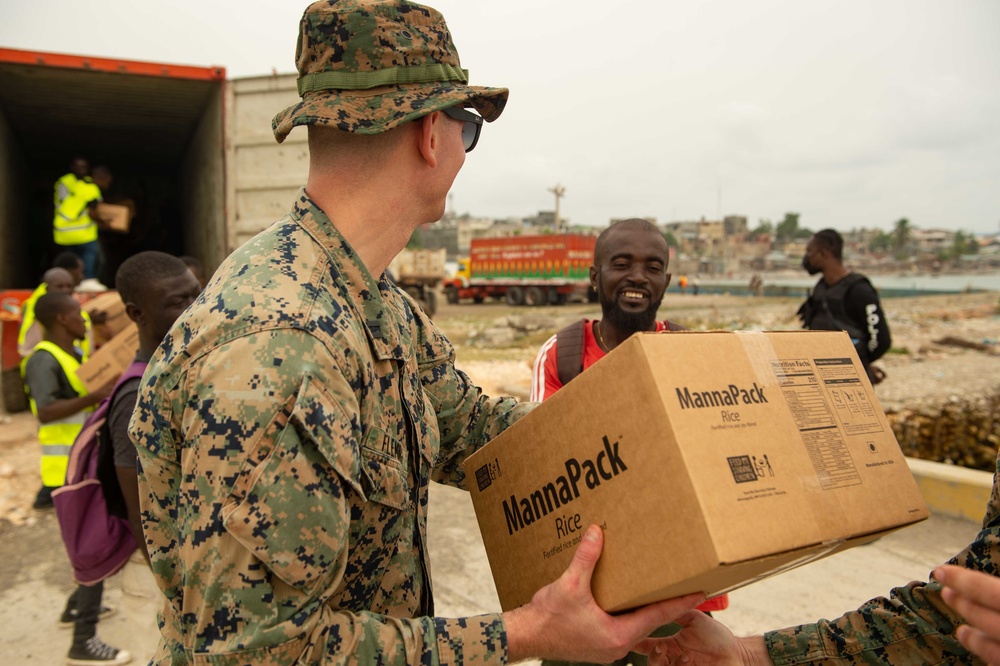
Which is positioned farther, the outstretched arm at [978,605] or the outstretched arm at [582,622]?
the outstretched arm at [582,622]

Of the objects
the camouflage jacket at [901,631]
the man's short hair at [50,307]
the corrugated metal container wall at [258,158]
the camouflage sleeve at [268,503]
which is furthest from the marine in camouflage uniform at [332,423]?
the corrugated metal container wall at [258,158]

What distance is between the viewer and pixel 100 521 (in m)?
2.41

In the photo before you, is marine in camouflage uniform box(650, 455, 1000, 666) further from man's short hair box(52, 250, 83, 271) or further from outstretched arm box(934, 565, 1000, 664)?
man's short hair box(52, 250, 83, 271)

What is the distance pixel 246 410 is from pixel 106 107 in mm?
8116

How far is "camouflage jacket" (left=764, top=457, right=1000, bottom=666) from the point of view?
139 cm

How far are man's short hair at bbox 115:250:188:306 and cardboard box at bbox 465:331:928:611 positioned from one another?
1.89 m

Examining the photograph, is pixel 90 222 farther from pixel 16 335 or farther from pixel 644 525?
pixel 644 525

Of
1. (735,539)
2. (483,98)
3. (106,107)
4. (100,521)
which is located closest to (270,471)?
(735,539)

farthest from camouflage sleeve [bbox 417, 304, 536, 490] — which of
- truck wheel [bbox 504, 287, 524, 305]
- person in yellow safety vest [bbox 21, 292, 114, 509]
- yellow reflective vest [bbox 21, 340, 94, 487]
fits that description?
truck wheel [bbox 504, 287, 524, 305]

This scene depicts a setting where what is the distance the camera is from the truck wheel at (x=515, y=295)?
25.2m

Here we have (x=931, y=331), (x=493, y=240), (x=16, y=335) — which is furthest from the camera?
(x=493, y=240)

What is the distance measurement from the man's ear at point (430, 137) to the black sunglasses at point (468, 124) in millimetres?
46

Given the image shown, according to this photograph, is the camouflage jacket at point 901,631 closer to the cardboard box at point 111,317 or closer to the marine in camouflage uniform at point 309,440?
the marine in camouflage uniform at point 309,440

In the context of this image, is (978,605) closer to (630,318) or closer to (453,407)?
(453,407)
